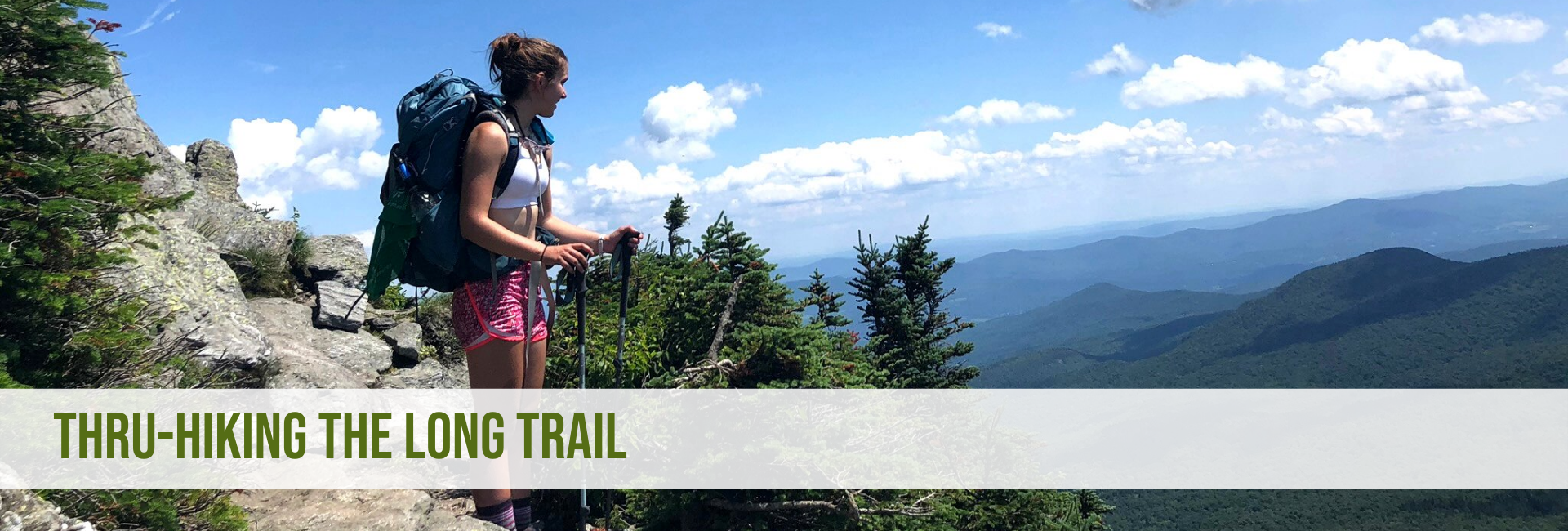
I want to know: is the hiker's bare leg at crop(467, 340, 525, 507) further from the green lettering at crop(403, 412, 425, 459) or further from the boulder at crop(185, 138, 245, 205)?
the boulder at crop(185, 138, 245, 205)

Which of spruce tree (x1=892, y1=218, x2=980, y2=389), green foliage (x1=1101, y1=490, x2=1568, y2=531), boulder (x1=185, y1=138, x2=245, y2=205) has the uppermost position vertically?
boulder (x1=185, y1=138, x2=245, y2=205)

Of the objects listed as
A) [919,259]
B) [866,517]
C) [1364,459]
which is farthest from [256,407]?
[1364,459]

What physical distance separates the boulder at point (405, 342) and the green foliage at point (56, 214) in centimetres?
390

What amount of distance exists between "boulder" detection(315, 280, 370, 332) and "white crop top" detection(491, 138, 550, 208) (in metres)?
5.76

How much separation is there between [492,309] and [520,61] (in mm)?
1181

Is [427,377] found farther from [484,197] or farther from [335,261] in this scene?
[484,197]

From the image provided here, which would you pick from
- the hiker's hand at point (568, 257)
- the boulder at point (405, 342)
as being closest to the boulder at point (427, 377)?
the boulder at point (405, 342)

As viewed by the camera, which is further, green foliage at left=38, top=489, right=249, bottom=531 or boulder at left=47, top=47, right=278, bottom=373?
boulder at left=47, top=47, right=278, bottom=373

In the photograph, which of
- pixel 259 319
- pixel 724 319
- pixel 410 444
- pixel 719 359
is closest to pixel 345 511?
pixel 410 444

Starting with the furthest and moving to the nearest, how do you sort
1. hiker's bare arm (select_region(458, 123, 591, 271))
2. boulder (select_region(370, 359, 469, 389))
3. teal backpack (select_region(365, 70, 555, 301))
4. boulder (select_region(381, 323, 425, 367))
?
1. boulder (select_region(381, 323, 425, 367))
2. boulder (select_region(370, 359, 469, 389))
3. teal backpack (select_region(365, 70, 555, 301))
4. hiker's bare arm (select_region(458, 123, 591, 271))

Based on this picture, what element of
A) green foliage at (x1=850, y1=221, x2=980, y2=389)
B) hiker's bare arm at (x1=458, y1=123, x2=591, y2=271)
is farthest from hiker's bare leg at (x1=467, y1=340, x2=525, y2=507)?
green foliage at (x1=850, y1=221, x2=980, y2=389)

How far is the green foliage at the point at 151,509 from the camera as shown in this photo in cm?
381

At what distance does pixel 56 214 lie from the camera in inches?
172

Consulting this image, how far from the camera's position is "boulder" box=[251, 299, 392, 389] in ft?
23.6
